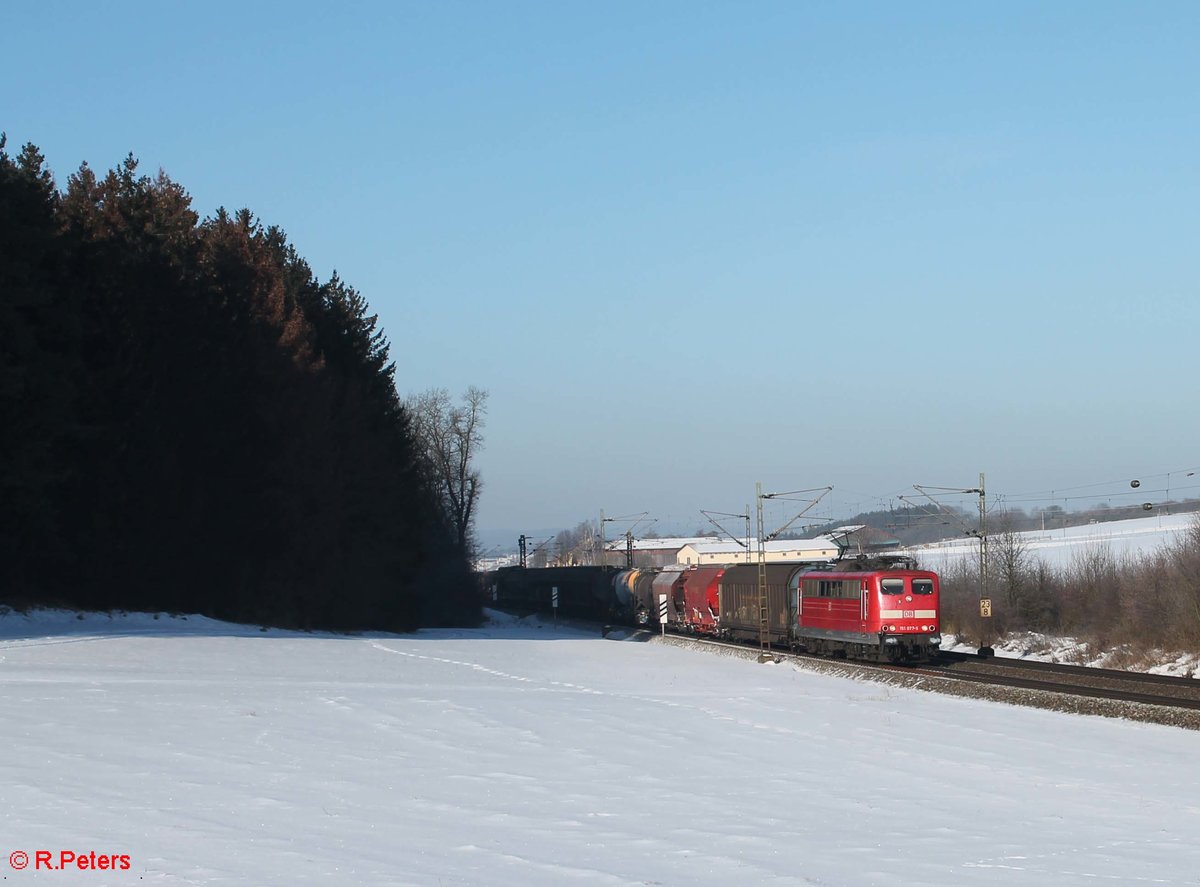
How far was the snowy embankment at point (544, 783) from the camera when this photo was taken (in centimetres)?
980

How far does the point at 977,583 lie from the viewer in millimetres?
59281

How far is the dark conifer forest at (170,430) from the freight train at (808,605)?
14880 millimetres

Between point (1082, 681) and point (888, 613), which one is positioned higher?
point (888, 613)

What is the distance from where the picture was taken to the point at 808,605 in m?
43.5

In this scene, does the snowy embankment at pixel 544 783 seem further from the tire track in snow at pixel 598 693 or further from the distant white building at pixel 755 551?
the distant white building at pixel 755 551

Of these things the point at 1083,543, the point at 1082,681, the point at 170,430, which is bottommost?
the point at 1082,681

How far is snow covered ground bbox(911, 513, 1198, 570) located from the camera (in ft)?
235

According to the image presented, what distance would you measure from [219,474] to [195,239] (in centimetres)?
1040

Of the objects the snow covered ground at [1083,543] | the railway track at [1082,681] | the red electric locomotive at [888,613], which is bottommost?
the railway track at [1082,681]

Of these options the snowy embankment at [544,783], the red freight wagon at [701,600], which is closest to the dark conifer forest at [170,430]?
the snowy embankment at [544,783]

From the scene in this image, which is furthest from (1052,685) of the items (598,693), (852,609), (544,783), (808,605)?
(544,783)

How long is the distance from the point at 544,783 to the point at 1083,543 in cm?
7837

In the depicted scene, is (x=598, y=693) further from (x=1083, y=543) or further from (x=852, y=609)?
(x=1083, y=543)

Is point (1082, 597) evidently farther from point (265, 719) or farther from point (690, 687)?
point (265, 719)
